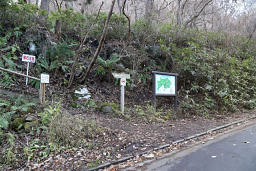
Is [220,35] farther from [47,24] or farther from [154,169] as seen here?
[154,169]

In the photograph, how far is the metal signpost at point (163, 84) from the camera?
331 inches

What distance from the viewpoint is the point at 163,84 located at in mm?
8750

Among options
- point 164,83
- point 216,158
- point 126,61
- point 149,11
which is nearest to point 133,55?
point 126,61

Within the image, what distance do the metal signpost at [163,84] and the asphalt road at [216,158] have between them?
3.38 meters

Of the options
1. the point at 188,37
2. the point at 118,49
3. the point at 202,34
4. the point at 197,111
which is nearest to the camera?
the point at 197,111

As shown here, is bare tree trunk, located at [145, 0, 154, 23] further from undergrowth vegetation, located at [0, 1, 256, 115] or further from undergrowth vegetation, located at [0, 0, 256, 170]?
undergrowth vegetation, located at [0, 1, 256, 115]

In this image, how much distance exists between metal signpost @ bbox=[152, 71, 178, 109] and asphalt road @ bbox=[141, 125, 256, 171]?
11.1 feet

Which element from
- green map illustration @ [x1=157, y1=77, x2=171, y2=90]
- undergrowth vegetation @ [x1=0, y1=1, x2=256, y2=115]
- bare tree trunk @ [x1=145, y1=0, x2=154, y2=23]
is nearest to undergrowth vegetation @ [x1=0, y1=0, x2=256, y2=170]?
undergrowth vegetation @ [x1=0, y1=1, x2=256, y2=115]

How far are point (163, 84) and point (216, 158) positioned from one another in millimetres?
4684

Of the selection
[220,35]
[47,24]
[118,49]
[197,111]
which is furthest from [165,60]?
[47,24]

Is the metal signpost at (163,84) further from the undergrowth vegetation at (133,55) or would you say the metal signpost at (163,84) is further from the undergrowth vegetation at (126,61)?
the undergrowth vegetation at (133,55)

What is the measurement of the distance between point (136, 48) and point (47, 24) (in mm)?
4634

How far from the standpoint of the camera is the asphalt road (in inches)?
155

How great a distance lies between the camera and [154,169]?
3.96m
